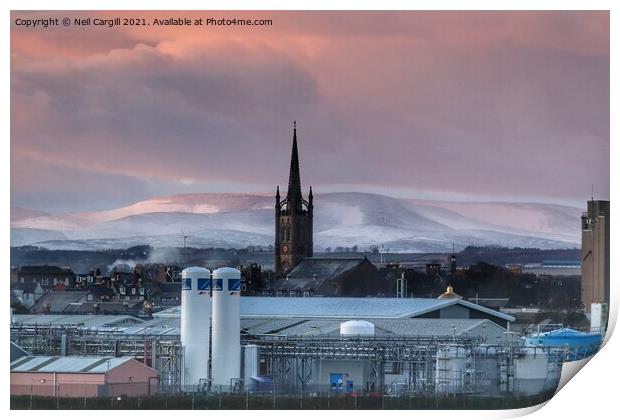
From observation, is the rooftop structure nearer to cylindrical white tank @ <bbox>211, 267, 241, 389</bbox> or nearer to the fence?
cylindrical white tank @ <bbox>211, 267, 241, 389</bbox>

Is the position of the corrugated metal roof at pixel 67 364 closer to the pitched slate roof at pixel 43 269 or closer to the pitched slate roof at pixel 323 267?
the pitched slate roof at pixel 43 269

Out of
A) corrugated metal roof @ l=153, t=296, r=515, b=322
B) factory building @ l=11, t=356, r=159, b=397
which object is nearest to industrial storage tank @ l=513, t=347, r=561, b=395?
corrugated metal roof @ l=153, t=296, r=515, b=322

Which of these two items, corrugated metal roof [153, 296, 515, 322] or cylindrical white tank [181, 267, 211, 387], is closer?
cylindrical white tank [181, 267, 211, 387]

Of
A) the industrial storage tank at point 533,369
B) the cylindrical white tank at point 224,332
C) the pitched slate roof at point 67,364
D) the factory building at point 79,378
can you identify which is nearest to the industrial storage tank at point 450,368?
the industrial storage tank at point 533,369

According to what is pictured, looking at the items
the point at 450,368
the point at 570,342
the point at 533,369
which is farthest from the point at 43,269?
the point at 533,369

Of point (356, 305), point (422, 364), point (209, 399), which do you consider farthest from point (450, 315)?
point (209, 399)

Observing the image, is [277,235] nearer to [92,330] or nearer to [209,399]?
[92,330]
